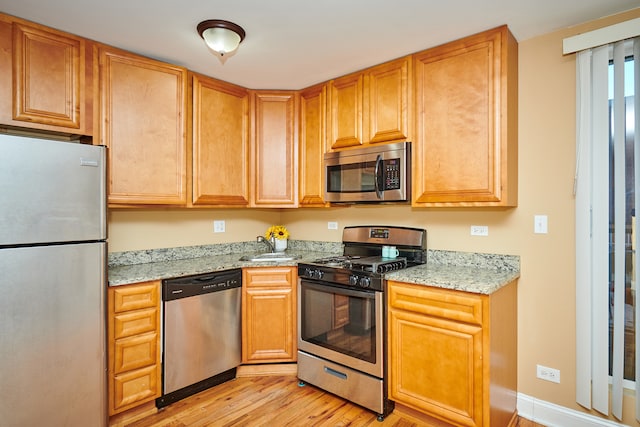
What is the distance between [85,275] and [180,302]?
66 cm

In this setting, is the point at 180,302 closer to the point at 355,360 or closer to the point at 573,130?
the point at 355,360

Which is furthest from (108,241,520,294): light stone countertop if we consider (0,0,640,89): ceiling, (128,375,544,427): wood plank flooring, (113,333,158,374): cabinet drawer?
(0,0,640,89): ceiling

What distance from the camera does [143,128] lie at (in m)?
2.48

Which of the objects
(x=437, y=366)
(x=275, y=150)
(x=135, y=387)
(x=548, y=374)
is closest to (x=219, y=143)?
(x=275, y=150)

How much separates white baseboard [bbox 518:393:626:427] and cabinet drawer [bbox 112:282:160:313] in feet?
8.18

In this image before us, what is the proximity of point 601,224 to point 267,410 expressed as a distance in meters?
2.35

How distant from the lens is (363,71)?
275 centimetres

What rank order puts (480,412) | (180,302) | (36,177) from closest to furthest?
(36,177), (480,412), (180,302)

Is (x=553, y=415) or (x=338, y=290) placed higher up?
(x=338, y=290)

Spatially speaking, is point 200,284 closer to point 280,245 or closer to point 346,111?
point 280,245

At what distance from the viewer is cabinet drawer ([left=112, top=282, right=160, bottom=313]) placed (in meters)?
2.18

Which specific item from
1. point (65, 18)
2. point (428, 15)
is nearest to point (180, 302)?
point (65, 18)

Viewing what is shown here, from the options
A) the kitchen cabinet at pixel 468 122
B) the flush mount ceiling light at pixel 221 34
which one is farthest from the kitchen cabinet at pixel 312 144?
the flush mount ceiling light at pixel 221 34

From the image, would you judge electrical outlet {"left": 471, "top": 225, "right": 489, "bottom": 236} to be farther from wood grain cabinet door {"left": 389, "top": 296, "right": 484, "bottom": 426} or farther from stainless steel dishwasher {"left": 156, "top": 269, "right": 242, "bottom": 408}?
stainless steel dishwasher {"left": 156, "top": 269, "right": 242, "bottom": 408}
